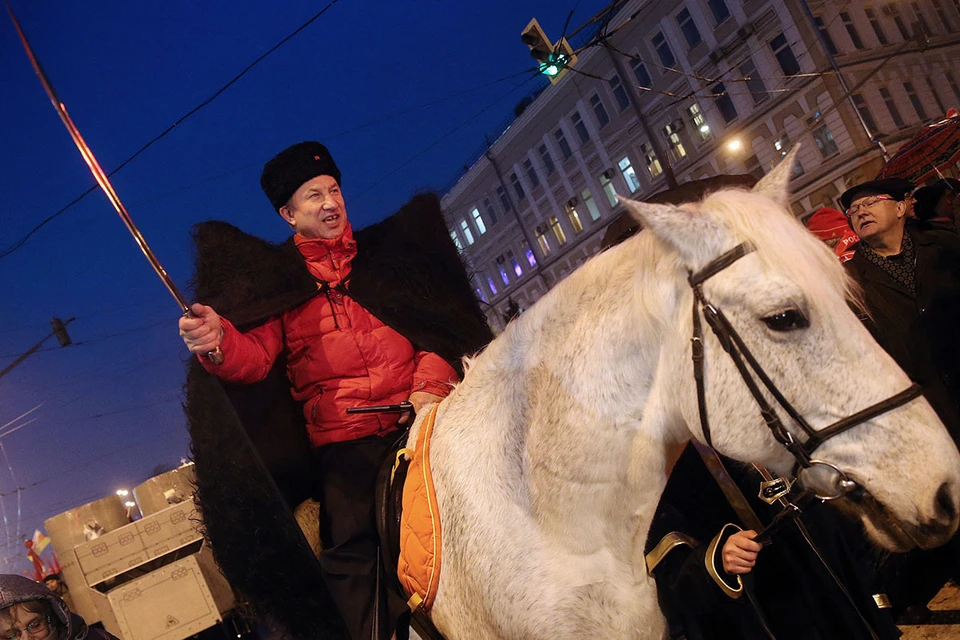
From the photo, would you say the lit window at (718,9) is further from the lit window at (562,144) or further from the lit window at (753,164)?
the lit window at (562,144)

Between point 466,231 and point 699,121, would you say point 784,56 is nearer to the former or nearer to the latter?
point 699,121

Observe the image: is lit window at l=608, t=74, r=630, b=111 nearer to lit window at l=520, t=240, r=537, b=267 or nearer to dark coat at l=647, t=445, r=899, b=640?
lit window at l=520, t=240, r=537, b=267

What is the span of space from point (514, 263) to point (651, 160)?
41.0 ft

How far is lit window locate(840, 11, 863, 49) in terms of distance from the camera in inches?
924

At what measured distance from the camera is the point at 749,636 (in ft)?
8.10

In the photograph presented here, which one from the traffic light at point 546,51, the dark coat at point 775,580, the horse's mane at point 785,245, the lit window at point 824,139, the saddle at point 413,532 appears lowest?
the dark coat at point 775,580

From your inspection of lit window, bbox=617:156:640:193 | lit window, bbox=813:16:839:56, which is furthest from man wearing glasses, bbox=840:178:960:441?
lit window, bbox=617:156:640:193

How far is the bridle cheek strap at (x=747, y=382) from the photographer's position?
1532 mm

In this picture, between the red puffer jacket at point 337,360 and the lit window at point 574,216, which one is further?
the lit window at point 574,216

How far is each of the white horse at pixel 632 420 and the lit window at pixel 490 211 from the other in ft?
124

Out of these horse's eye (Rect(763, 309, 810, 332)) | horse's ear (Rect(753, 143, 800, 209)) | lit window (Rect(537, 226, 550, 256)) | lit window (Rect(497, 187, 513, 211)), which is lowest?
horse's eye (Rect(763, 309, 810, 332))

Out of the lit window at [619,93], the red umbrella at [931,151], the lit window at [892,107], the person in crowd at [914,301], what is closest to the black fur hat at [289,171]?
the person in crowd at [914,301]

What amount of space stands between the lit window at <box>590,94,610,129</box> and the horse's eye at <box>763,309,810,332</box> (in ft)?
100

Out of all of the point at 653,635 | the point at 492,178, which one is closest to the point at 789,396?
the point at 653,635
